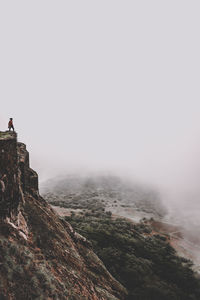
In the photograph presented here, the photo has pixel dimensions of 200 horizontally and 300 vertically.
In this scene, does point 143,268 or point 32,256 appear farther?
point 143,268

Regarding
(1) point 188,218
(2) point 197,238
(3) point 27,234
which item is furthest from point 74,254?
(1) point 188,218

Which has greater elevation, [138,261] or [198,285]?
[138,261]

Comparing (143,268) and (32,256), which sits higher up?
(32,256)

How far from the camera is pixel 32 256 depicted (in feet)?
19.1

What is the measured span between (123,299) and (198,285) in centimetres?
935

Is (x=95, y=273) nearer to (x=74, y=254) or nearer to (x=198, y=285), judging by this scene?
(x=74, y=254)

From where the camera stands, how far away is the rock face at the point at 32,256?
504cm

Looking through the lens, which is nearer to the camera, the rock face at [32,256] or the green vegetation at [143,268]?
the rock face at [32,256]

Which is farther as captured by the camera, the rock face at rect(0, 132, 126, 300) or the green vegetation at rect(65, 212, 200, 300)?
the green vegetation at rect(65, 212, 200, 300)

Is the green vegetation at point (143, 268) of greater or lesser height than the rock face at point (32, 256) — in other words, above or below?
below

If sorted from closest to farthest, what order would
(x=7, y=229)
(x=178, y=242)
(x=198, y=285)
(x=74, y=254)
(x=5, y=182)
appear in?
(x=7, y=229)
(x=5, y=182)
(x=74, y=254)
(x=198, y=285)
(x=178, y=242)

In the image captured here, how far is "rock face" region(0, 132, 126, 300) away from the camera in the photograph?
5035 mm

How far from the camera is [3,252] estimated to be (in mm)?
5082

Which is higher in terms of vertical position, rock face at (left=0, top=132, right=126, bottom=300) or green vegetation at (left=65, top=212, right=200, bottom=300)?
rock face at (left=0, top=132, right=126, bottom=300)
